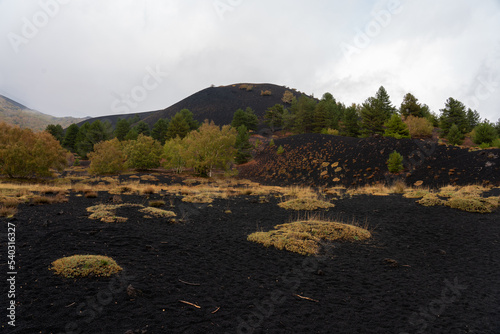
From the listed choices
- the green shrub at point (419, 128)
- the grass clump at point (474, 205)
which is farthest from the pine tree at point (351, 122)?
the grass clump at point (474, 205)

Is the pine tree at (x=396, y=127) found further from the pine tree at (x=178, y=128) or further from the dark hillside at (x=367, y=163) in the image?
the pine tree at (x=178, y=128)

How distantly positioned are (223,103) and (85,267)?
100210 mm

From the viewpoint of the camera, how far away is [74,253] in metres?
5.59

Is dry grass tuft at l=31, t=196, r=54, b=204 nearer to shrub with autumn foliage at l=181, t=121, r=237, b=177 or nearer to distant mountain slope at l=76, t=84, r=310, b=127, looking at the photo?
shrub with autumn foliage at l=181, t=121, r=237, b=177

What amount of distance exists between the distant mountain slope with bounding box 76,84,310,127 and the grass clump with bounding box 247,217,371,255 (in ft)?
253

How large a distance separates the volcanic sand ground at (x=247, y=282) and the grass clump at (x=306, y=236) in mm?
385

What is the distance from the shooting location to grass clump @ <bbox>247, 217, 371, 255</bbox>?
23.6ft

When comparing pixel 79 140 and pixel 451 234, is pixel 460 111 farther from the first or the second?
pixel 79 140

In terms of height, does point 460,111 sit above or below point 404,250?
above

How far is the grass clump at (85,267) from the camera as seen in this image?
462 cm

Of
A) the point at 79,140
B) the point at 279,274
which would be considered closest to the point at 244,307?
the point at 279,274

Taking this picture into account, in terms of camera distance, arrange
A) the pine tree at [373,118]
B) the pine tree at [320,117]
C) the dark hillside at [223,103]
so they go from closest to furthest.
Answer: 1. the pine tree at [373,118]
2. the pine tree at [320,117]
3. the dark hillside at [223,103]

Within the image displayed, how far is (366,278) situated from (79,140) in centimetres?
7598

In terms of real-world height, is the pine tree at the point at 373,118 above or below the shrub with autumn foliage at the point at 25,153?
above
